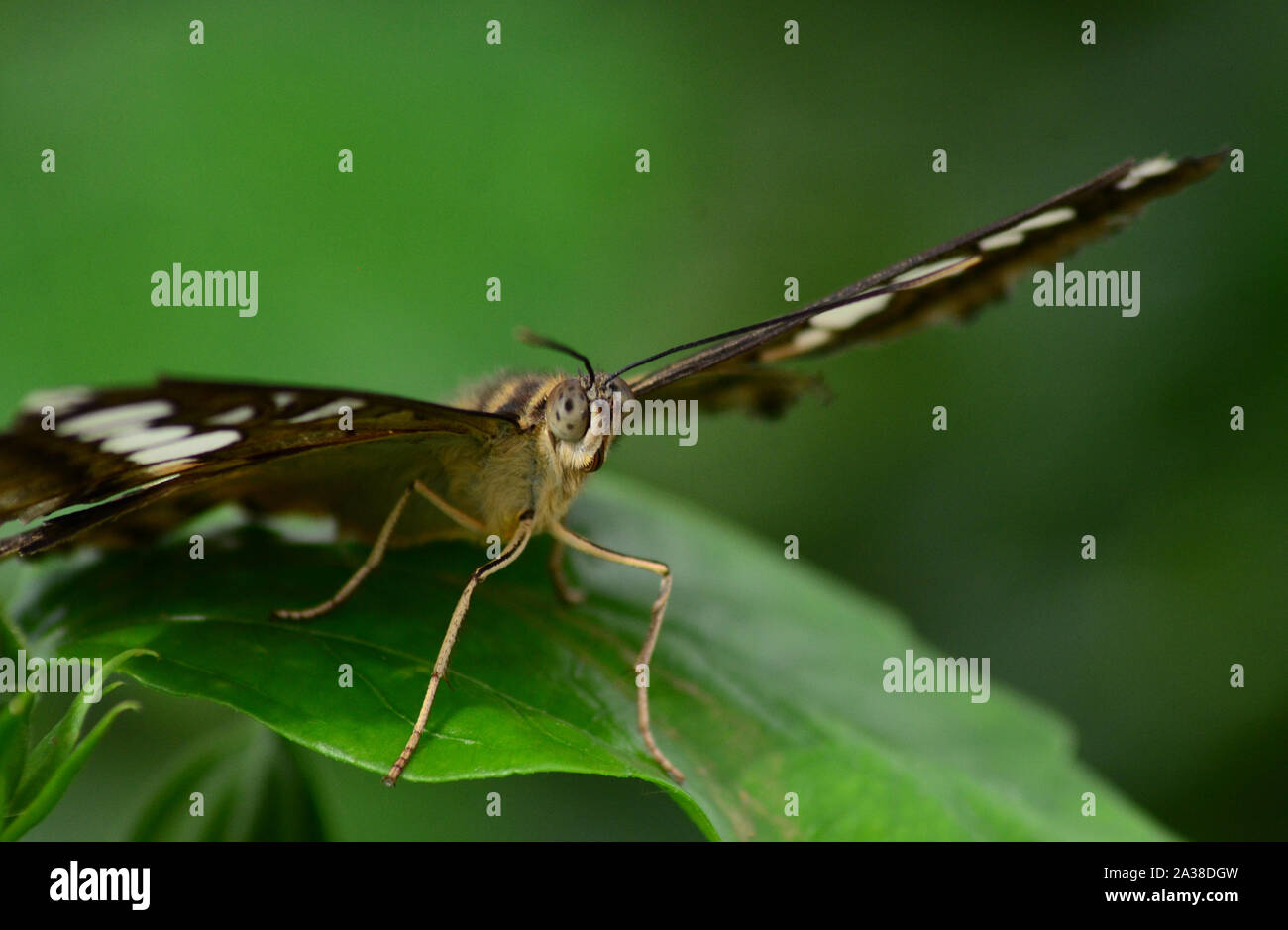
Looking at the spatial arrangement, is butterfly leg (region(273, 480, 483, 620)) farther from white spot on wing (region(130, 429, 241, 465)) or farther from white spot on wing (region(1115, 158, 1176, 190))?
Result: white spot on wing (region(1115, 158, 1176, 190))

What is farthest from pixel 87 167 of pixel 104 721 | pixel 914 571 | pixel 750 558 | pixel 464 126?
pixel 914 571

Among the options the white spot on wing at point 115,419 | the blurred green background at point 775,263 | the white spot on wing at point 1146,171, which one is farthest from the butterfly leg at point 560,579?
the white spot on wing at point 1146,171

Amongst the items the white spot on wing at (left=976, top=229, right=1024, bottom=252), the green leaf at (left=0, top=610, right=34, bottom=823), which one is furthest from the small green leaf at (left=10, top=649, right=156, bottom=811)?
the white spot on wing at (left=976, top=229, right=1024, bottom=252)

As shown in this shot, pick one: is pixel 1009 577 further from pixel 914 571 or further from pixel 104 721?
pixel 104 721

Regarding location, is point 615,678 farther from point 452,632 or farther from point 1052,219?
point 1052,219

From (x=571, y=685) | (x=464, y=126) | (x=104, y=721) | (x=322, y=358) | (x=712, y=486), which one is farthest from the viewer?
(x=712, y=486)

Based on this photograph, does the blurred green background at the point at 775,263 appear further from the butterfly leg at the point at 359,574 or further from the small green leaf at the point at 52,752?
the small green leaf at the point at 52,752
